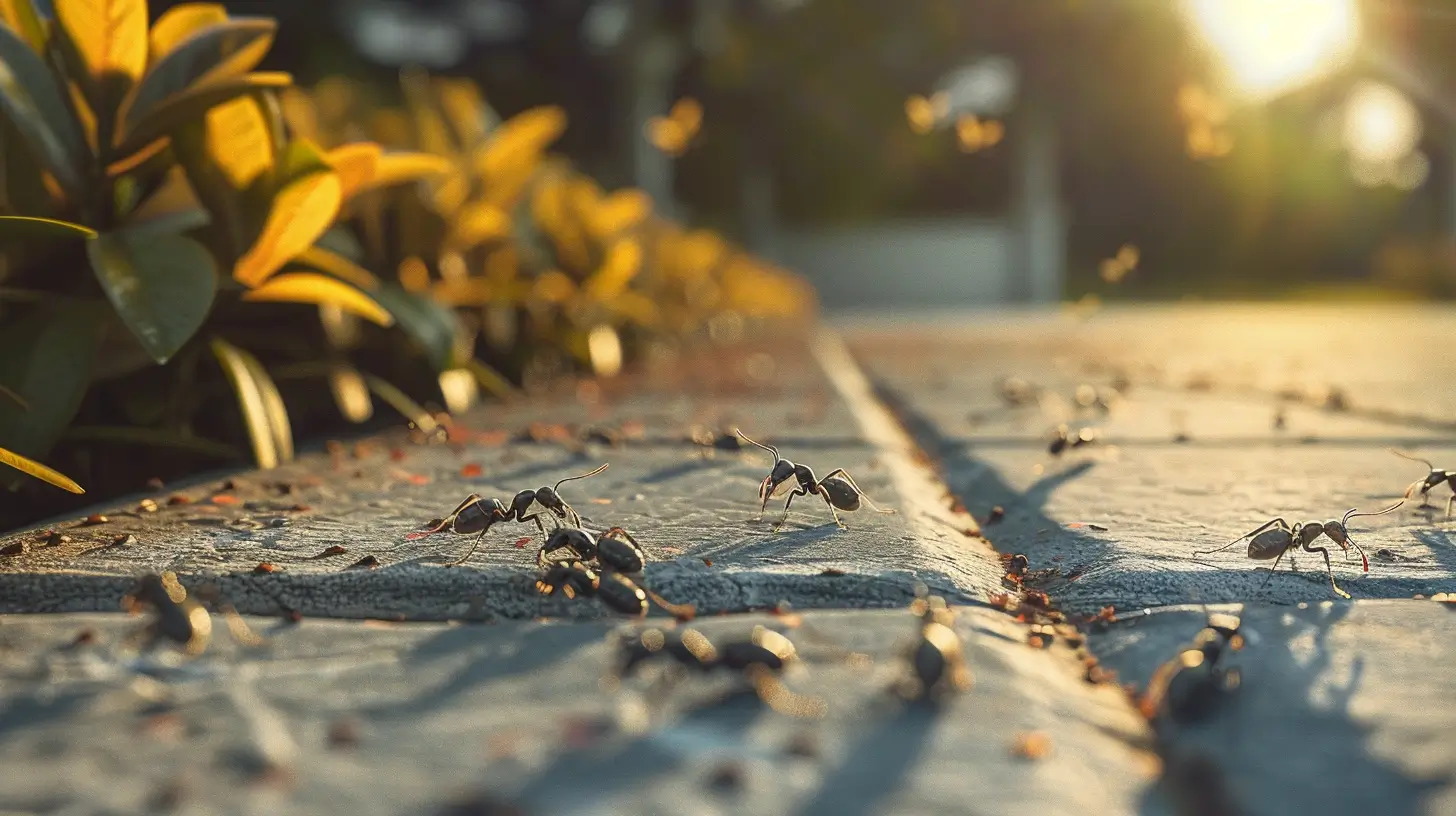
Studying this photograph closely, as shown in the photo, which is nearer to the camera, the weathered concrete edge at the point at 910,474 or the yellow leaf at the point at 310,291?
the weathered concrete edge at the point at 910,474

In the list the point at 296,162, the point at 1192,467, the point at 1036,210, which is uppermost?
the point at 1036,210

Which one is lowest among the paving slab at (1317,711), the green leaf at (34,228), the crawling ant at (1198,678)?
the paving slab at (1317,711)

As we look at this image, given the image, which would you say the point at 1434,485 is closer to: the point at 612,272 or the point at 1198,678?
the point at 1198,678

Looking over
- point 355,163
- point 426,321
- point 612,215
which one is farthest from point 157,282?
point 612,215

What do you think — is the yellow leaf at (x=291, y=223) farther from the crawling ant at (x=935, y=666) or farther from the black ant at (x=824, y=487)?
the crawling ant at (x=935, y=666)

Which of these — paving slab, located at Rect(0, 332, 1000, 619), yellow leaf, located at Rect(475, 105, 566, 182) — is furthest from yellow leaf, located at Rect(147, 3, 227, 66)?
yellow leaf, located at Rect(475, 105, 566, 182)

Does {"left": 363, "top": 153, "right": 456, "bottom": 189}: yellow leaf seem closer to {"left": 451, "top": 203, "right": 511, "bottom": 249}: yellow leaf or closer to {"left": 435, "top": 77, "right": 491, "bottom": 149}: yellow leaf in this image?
{"left": 451, "top": 203, "right": 511, "bottom": 249}: yellow leaf

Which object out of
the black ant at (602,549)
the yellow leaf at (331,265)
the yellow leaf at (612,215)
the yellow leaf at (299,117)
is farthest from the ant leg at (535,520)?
the yellow leaf at (612,215)

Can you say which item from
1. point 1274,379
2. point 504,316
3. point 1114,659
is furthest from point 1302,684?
point 1274,379
